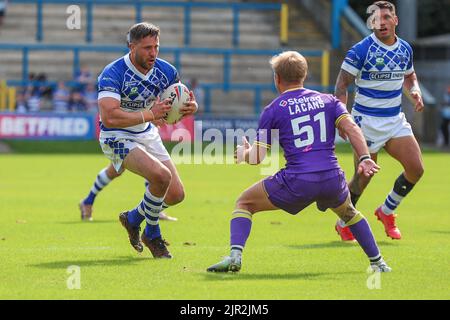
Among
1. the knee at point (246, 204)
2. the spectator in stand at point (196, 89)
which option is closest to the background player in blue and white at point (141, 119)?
the knee at point (246, 204)

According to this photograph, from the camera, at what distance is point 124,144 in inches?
396

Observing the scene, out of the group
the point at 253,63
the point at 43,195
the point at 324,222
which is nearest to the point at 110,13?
the point at 253,63

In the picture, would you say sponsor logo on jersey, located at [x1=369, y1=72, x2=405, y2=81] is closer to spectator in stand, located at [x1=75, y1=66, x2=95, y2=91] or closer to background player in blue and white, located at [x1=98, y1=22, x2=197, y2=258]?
background player in blue and white, located at [x1=98, y1=22, x2=197, y2=258]

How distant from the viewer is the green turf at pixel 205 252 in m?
8.08

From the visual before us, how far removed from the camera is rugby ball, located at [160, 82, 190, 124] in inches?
388

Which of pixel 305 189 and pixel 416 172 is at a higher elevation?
pixel 305 189

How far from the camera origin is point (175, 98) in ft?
32.5

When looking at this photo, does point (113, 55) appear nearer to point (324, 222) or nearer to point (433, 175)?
point (433, 175)

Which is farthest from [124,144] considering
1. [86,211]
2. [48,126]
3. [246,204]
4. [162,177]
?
[48,126]

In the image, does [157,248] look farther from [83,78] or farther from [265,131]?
[83,78]

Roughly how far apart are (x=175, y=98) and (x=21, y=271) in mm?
2108

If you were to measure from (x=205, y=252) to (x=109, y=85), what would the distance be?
190 centimetres

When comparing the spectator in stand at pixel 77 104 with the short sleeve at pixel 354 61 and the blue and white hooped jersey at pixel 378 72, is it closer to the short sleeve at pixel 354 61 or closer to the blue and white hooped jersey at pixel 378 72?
the blue and white hooped jersey at pixel 378 72

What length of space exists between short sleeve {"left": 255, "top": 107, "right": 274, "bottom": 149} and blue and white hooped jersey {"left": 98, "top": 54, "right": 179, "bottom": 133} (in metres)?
1.78
